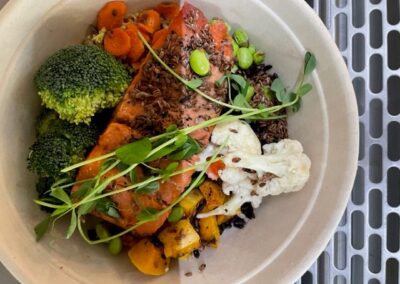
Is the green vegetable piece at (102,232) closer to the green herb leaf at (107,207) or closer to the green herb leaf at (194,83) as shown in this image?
the green herb leaf at (107,207)

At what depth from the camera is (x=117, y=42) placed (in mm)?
1036

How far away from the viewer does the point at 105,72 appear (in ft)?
3.21

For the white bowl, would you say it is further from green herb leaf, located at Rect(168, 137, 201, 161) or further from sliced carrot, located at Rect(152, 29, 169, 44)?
green herb leaf, located at Rect(168, 137, 201, 161)

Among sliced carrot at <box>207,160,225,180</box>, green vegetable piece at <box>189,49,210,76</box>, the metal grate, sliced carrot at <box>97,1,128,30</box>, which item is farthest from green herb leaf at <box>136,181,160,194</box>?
the metal grate

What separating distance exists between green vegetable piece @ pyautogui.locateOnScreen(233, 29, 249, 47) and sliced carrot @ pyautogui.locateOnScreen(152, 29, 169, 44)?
15cm

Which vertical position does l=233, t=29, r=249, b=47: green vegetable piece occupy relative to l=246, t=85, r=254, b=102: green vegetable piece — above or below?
above

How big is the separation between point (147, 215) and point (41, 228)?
203mm

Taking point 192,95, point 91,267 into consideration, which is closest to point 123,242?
point 91,267

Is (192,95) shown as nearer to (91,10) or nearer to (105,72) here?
(105,72)

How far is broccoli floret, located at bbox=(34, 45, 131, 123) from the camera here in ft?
3.11

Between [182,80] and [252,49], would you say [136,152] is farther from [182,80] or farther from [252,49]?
[252,49]

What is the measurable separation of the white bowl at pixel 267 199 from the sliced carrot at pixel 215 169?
5.7 inches

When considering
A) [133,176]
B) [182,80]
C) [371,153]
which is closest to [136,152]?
[133,176]

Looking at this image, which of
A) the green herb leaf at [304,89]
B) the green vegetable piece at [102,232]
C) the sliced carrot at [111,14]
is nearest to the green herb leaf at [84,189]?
the green vegetable piece at [102,232]
